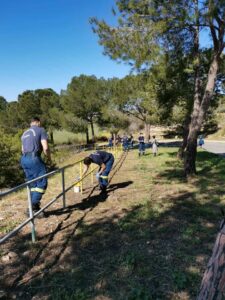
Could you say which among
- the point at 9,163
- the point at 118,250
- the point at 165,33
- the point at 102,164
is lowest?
the point at 9,163

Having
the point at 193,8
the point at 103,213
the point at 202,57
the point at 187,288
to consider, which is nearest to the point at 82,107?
the point at 202,57

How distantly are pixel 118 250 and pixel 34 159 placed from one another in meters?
2.26

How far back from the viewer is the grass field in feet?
11.4

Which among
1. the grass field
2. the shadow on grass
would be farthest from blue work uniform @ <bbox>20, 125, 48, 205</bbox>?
the shadow on grass

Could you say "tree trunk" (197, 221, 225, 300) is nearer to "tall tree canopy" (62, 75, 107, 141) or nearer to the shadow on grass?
the shadow on grass

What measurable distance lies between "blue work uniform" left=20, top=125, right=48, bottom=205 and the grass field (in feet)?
2.06

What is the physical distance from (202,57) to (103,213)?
7.93 m

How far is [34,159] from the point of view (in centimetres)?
559

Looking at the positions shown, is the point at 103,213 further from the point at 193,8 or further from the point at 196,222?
the point at 193,8

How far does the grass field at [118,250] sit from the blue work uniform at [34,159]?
2.06 feet

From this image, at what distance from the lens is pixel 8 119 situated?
5166 cm

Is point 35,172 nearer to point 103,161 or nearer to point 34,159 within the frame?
point 34,159

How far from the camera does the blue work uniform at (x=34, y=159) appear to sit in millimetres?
5543

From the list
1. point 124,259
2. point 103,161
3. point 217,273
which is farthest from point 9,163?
point 217,273
